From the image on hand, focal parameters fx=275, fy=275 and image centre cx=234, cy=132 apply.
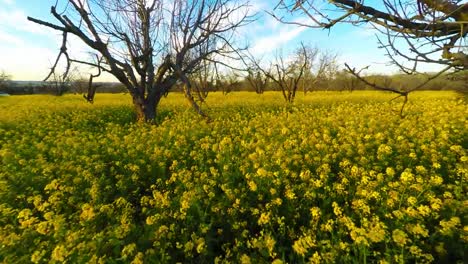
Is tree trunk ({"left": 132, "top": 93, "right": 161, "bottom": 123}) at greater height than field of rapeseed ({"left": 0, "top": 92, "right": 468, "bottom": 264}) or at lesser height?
greater

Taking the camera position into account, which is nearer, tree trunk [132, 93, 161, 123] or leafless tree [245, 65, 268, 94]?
leafless tree [245, 65, 268, 94]

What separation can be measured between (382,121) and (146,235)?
7237mm

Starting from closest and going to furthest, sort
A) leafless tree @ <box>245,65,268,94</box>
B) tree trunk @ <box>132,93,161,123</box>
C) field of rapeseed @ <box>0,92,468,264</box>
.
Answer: field of rapeseed @ <box>0,92,468,264</box>, leafless tree @ <box>245,65,268,94</box>, tree trunk @ <box>132,93,161,123</box>

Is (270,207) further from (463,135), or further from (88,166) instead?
(463,135)

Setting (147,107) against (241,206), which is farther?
(147,107)

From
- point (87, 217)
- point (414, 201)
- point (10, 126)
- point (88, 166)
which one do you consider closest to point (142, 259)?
point (87, 217)

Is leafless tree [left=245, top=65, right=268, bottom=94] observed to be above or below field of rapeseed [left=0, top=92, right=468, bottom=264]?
above

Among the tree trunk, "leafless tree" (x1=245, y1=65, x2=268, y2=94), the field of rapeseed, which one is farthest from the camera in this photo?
the tree trunk

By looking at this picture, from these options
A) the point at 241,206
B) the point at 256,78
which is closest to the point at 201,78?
the point at 256,78

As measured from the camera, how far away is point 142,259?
2305mm

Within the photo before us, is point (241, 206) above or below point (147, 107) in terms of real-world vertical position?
below

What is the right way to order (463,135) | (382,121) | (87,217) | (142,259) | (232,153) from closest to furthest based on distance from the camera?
(142,259) < (87,217) < (232,153) < (463,135) < (382,121)

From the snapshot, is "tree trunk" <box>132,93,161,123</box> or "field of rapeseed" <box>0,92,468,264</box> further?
"tree trunk" <box>132,93,161,123</box>

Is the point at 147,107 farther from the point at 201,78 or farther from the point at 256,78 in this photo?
the point at 201,78
